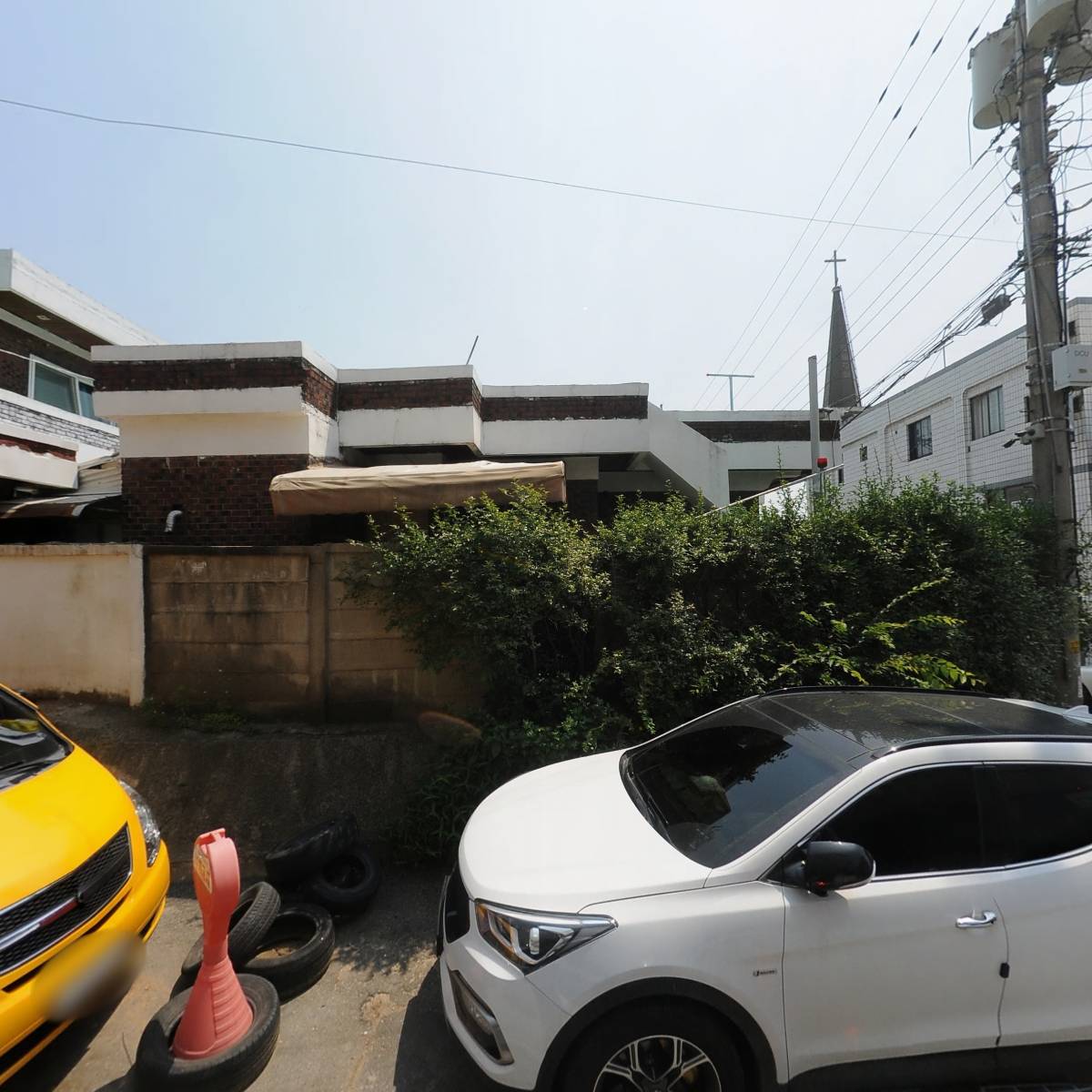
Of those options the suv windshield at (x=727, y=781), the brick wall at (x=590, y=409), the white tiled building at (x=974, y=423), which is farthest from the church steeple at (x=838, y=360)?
the suv windshield at (x=727, y=781)

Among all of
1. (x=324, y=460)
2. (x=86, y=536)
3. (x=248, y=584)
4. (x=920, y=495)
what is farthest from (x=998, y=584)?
(x=86, y=536)

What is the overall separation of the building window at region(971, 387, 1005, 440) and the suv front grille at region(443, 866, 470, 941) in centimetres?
1939

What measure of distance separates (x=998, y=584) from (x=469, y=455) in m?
6.39

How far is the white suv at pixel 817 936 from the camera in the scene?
209cm

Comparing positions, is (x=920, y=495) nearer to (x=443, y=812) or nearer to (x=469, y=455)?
(x=443, y=812)

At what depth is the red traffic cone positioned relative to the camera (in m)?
2.49

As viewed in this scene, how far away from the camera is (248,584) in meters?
5.51

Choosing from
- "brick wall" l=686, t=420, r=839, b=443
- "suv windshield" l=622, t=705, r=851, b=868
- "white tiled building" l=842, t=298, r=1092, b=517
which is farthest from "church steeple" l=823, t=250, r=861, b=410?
"suv windshield" l=622, t=705, r=851, b=868

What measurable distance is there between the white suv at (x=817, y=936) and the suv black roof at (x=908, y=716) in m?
0.04

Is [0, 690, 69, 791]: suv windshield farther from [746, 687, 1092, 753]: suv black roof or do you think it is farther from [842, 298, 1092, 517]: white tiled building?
[842, 298, 1092, 517]: white tiled building

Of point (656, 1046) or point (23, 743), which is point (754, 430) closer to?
point (656, 1046)

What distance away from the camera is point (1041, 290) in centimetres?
605

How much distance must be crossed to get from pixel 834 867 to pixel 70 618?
641 centimetres

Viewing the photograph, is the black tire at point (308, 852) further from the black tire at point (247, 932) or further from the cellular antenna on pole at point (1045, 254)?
the cellular antenna on pole at point (1045, 254)
